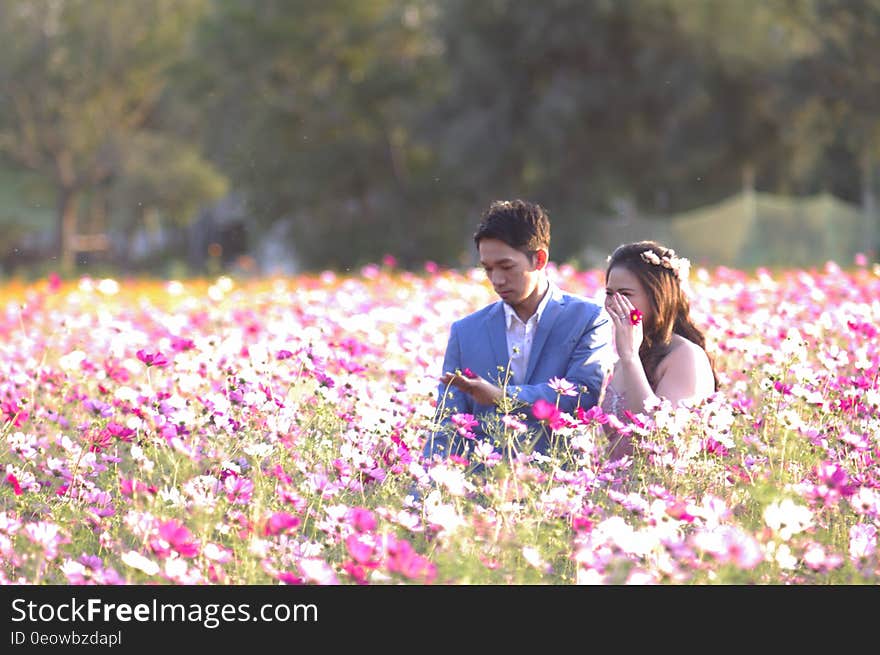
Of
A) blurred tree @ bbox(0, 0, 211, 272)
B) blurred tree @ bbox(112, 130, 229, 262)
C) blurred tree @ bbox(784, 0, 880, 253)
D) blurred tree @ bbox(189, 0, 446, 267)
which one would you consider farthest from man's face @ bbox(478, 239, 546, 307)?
blurred tree @ bbox(0, 0, 211, 272)

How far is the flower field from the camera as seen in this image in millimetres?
3049

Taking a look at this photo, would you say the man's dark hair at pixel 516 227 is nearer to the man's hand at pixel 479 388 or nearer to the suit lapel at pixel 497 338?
the suit lapel at pixel 497 338

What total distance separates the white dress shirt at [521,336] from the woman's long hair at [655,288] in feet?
1.20

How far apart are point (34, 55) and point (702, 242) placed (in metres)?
24.2

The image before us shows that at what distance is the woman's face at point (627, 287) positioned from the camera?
4.88 m

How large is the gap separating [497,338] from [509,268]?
13.1 inches

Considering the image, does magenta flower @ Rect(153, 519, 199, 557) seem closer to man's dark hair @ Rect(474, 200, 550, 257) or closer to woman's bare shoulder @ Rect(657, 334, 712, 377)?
man's dark hair @ Rect(474, 200, 550, 257)

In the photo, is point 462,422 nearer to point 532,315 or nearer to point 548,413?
point 548,413

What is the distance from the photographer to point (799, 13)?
98.9 feet

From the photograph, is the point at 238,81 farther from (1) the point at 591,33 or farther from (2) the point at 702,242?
(2) the point at 702,242

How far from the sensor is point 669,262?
16.2 feet

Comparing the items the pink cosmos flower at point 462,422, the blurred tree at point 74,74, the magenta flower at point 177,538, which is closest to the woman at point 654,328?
the pink cosmos flower at point 462,422

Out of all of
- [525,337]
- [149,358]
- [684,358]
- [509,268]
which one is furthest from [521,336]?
[149,358]

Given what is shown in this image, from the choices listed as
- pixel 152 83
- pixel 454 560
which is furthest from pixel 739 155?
pixel 454 560
